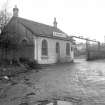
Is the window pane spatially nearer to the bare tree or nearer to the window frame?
the window frame

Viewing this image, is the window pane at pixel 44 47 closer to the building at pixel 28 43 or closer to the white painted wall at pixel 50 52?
the building at pixel 28 43

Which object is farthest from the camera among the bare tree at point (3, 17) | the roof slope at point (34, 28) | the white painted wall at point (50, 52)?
the roof slope at point (34, 28)

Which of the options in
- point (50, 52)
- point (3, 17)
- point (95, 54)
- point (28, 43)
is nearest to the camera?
point (3, 17)

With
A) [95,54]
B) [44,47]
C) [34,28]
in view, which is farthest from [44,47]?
[95,54]

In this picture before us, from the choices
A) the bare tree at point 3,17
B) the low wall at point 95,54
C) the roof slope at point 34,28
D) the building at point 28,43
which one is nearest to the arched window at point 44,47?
the building at point 28,43

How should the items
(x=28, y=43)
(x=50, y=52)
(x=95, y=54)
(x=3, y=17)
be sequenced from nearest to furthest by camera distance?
(x=3, y=17)
(x=28, y=43)
(x=50, y=52)
(x=95, y=54)

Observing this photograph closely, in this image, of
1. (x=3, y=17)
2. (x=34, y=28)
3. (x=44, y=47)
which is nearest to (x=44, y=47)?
(x=44, y=47)

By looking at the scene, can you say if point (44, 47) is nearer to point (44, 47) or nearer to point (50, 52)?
point (44, 47)

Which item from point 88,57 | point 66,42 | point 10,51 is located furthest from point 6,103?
point 88,57

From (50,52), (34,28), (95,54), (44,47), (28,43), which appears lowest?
(95,54)

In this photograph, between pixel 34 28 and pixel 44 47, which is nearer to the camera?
pixel 44 47

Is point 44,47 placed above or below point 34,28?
below

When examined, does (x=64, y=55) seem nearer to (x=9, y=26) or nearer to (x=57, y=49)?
(x=57, y=49)

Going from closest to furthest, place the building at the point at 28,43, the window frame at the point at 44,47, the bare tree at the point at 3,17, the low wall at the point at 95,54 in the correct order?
the bare tree at the point at 3,17 < the building at the point at 28,43 < the window frame at the point at 44,47 < the low wall at the point at 95,54
